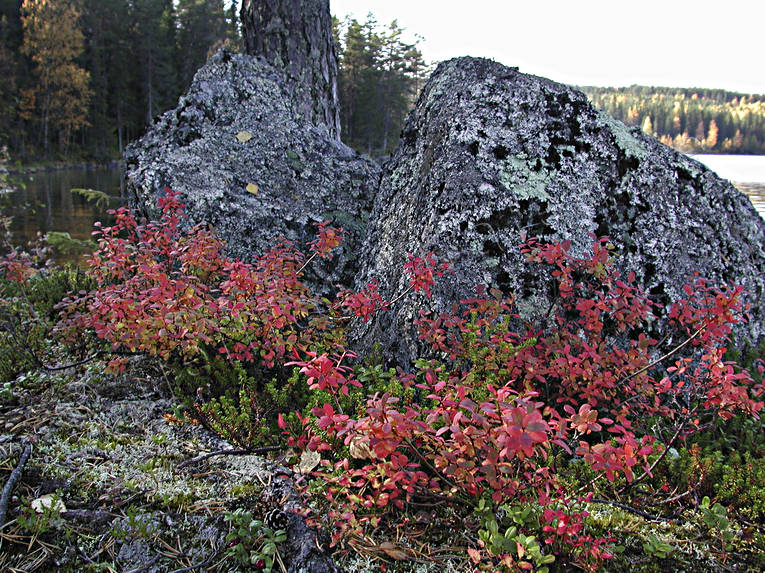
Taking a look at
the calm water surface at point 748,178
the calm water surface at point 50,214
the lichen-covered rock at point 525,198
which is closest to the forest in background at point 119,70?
the calm water surface at point 748,178

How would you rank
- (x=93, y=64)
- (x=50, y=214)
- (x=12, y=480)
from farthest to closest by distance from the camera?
1. (x=93, y=64)
2. (x=50, y=214)
3. (x=12, y=480)

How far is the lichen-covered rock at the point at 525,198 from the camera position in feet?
9.96

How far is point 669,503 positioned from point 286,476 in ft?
5.63

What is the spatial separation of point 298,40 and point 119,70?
169 feet

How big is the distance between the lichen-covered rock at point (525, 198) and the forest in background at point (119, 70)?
3675cm

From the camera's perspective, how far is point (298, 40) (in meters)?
5.69

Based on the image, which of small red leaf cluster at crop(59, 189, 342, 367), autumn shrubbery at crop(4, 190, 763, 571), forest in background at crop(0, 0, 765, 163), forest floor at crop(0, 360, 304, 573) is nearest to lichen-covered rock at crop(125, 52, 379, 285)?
autumn shrubbery at crop(4, 190, 763, 571)

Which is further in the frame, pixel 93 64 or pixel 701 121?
pixel 701 121

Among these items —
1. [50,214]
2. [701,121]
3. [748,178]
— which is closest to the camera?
[50,214]

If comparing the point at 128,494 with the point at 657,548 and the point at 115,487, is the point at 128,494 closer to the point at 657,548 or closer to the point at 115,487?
the point at 115,487

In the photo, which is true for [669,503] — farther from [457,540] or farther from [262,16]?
[262,16]

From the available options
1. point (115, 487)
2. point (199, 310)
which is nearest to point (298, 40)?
point (199, 310)

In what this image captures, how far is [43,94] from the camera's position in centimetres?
3972

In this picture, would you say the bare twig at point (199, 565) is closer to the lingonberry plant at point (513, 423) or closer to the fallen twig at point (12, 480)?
the lingonberry plant at point (513, 423)
